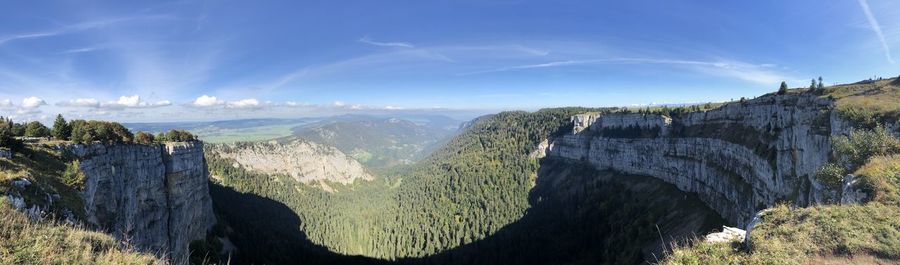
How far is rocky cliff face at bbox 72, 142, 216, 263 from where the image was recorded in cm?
3609

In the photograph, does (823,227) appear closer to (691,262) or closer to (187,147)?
(691,262)

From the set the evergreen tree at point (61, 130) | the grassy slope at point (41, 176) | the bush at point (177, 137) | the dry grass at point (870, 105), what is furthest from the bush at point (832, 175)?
the bush at point (177, 137)

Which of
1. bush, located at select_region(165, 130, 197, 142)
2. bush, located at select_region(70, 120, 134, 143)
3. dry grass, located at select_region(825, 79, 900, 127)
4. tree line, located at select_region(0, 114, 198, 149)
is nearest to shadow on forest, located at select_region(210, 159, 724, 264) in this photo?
bush, located at select_region(165, 130, 197, 142)

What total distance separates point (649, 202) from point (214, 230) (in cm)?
10651

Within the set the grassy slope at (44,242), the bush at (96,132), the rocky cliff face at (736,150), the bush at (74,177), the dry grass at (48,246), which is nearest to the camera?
the dry grass at (48,246)

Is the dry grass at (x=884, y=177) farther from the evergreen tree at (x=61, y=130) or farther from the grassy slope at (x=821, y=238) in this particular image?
the evergreen tree at (x=61, y=130)

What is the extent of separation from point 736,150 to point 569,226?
61946 millimetres

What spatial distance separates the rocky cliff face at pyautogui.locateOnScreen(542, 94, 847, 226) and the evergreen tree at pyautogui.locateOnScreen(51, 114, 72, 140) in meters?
63.2

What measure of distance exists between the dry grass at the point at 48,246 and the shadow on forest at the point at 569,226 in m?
81.1

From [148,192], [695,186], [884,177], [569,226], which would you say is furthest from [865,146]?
[569,226]

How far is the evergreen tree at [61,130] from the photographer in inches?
1571

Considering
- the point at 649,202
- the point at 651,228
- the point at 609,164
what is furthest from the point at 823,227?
the point at 609,164

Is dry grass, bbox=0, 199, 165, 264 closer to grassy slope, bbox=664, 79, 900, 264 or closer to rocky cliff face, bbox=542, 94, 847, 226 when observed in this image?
grassy slope, bbox=664, 79, 900, 264

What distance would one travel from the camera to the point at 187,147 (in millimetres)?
67438
